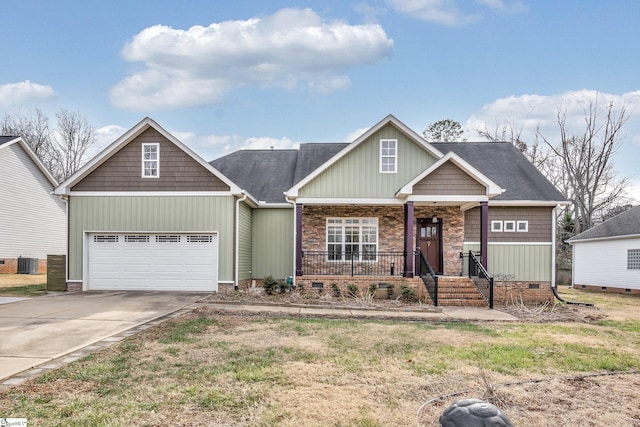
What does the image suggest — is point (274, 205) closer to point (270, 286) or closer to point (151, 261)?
point (270, 286)

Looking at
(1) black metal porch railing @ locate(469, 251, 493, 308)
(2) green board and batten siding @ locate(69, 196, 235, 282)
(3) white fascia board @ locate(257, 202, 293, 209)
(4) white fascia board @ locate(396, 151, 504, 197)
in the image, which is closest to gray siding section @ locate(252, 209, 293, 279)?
(3) white fascia board @ locate(257, 202, 293, 209)

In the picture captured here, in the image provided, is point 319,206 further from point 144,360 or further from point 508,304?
point 144,360

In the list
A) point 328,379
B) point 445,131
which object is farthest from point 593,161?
point 328,379

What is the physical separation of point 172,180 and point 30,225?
43.8 feet

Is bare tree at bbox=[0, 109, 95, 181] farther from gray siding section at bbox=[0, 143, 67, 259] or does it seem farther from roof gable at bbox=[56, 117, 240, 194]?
roof gable at bbox=[56, 117, 240, 194]

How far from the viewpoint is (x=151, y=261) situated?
590 inches

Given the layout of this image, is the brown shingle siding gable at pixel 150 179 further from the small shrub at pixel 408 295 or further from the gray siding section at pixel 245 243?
the small shrub at pixel 408 295

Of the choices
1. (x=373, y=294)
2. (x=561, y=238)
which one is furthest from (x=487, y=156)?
(x=561, y=238)

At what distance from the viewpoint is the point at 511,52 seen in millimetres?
18594

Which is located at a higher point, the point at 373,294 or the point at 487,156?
the point at 487,156

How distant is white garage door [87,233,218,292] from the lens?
14812 mm

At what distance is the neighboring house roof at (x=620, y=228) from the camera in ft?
69.1

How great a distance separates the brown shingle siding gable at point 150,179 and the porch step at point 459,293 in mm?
7866

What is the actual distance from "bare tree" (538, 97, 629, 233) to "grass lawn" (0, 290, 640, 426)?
28.2m
